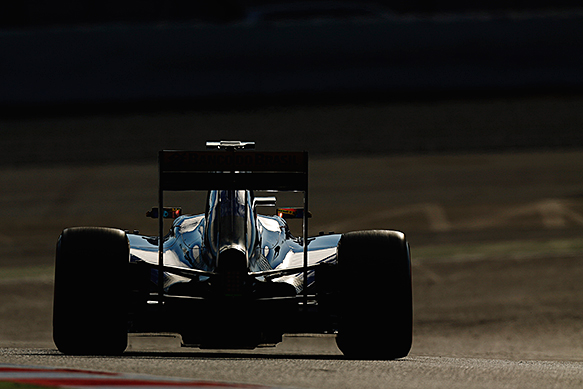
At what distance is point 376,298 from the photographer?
5336mm

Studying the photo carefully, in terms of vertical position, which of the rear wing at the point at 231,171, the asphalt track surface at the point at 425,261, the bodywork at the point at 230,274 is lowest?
the asphalt track surface at the point at 425,261

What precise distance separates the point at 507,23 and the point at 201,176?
13.0 meters

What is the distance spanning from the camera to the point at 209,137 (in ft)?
51.7

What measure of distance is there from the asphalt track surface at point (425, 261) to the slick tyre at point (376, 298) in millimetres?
159

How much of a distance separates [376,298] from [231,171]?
106 cm

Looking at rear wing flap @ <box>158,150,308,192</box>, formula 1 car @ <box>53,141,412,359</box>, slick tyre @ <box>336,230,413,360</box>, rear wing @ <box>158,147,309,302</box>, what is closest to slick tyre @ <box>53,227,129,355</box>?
formula 1 car @ <box>53,141,412,359</box>

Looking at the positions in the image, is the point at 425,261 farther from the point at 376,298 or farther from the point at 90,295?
the point at 90,295

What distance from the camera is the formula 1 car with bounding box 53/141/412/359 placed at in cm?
526

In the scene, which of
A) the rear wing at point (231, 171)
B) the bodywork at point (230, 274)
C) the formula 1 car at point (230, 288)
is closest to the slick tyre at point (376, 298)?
the formula 1 car at point (230, 288)

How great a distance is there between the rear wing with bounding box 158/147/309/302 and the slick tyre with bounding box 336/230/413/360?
258 millimetres

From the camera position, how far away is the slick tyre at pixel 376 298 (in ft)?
17.5

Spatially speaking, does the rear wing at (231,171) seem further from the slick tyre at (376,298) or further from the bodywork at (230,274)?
the slick tyre at (376,298)

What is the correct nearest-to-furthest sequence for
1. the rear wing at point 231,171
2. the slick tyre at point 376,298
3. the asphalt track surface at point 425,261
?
the asphalt track surface at point 425,261 → the rear wing at point 231,171 → the slick tyre at point 376,298

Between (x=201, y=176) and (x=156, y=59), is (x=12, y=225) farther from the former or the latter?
Result: (x=201, y=176)
